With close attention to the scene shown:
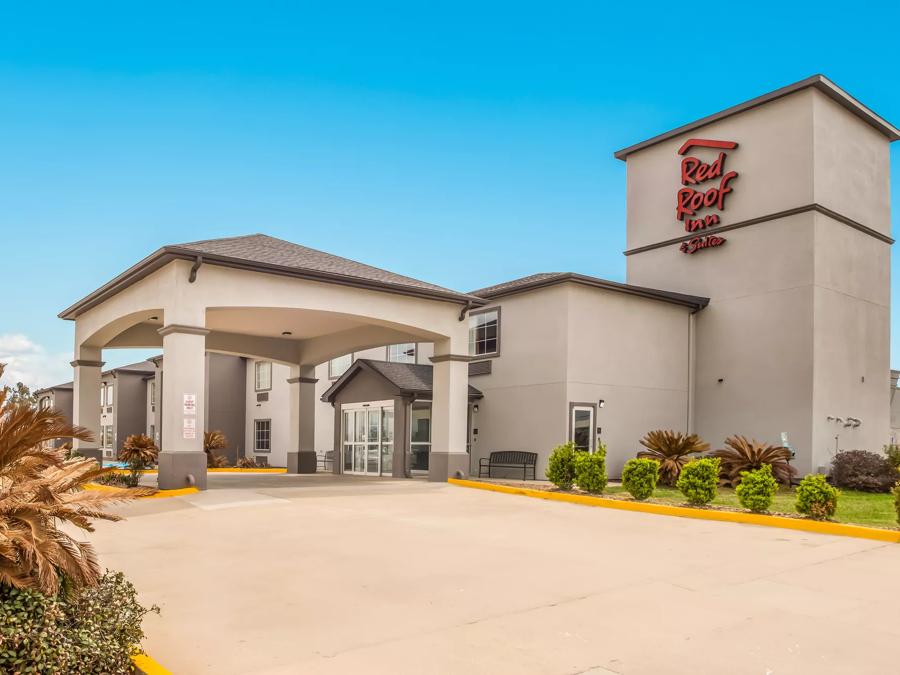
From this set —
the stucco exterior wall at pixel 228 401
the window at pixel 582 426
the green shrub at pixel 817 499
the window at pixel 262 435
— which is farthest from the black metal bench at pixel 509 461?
the stucco exterior wall at pixel 228 401

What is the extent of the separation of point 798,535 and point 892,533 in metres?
1.19

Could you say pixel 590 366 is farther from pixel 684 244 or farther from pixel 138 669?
pixel 138 669

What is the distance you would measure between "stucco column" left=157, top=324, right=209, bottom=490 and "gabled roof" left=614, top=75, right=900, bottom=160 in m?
17.2

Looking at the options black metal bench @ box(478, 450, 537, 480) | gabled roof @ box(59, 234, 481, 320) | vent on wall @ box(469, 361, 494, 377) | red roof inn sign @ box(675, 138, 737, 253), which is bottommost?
black metal bench @ box(478, 450, 537, 480)

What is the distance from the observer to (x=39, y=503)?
516cm

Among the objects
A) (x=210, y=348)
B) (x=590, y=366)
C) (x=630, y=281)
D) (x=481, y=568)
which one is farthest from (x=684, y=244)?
(x=481, y=568)

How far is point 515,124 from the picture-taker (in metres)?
28.2

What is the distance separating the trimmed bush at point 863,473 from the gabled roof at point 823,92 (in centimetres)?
1040

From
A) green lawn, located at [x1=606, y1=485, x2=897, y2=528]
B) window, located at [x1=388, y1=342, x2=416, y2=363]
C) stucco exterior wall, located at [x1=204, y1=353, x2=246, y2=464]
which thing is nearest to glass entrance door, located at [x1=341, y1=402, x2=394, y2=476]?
window, located at [x1=388, y1=342, x2=416, y2=363]

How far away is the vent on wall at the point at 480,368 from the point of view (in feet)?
78.1

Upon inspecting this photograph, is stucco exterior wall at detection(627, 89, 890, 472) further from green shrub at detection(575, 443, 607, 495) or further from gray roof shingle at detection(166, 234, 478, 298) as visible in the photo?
gray roof shingle at detection(166, 234, 478, 298)

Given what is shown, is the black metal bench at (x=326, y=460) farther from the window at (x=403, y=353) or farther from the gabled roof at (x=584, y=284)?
the gabled roof at (x=584, y=284)

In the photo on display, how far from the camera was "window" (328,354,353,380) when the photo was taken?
30047 millimetres

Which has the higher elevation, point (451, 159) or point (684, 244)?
point (451, 159)
